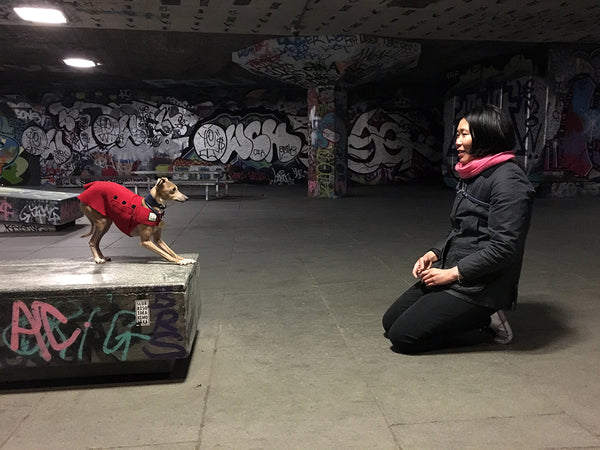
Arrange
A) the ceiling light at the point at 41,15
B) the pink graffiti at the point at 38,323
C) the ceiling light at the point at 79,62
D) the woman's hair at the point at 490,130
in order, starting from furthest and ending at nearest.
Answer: the ceiling light at the point at 79,62 → the ceiling light at the point at 41,15 → the woman's hair at the point at 490,130 → the pink graffiti at the point at 38,323

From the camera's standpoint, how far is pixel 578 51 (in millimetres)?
13203

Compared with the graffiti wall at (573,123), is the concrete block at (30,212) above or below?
below

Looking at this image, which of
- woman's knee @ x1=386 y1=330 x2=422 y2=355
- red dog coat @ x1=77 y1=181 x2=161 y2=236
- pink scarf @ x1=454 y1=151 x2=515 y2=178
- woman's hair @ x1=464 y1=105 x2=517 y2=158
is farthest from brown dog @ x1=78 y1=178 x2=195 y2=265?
woman's hair @ x1=464 y1=105 x2=517 y2=158

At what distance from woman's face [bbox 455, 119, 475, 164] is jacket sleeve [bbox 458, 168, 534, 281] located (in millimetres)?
284

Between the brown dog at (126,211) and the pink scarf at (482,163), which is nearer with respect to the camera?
the pink scarf at (482,163)

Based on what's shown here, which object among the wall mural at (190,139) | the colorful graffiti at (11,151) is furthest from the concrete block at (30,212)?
the colorful graffiti at (11,151)

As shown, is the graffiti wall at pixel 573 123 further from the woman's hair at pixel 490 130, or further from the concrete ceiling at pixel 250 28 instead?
the woman's hair at pixel 490 130

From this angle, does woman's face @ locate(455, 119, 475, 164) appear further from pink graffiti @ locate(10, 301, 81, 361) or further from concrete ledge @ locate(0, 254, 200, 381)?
pink graffiti @ locate(10, 301, 81, 361)

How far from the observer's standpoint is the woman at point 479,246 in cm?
296

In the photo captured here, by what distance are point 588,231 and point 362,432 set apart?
7693mm

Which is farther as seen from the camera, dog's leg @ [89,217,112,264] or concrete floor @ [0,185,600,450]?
dog's leg @ [89,217,112,264]

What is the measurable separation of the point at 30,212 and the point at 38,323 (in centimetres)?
704

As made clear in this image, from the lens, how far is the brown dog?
340 cm

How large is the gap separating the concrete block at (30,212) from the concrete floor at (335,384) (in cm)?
459
